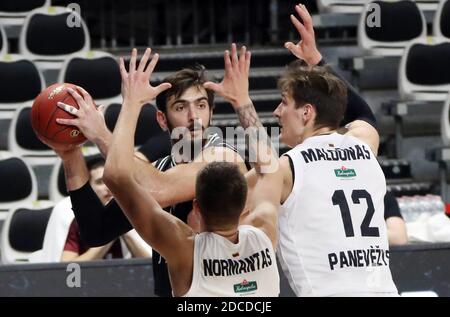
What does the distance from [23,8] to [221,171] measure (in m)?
6.93

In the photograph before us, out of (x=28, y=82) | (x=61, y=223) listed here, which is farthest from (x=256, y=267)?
(x=28, y=82)

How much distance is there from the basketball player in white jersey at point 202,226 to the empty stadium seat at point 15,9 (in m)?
6.61

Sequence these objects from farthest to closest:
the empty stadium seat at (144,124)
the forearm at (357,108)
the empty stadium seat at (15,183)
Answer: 1. the empty stadium seat at (144,124)
2. the empty stadium seat at (15,183)
3. the forearm at (357,108)

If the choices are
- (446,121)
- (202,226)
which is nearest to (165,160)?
(202,226)

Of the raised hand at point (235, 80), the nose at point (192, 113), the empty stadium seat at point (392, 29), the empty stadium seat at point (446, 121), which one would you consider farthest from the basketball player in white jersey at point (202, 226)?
the empty stadium seat at point (392, 29)

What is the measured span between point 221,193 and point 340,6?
722cm

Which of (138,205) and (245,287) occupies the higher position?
(138,205)

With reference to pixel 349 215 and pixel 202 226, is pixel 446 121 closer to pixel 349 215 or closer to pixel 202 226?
pixel 349 215

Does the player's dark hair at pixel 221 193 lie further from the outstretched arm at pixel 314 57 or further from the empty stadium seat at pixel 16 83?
the empty stadium seat at pixel 16 83

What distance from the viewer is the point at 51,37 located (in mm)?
10219

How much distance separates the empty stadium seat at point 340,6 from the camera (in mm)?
11219

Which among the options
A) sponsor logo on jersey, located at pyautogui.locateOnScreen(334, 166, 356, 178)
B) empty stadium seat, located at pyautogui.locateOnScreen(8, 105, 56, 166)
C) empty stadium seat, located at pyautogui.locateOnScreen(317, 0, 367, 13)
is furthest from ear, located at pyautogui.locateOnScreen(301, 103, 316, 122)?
empty stadium seat, located at pyautogui.locateOnScreen(317, 0, 367, 13)

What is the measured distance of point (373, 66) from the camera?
10.8m

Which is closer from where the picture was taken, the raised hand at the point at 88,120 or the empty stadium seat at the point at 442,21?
the raised hand at the point at 88,120
